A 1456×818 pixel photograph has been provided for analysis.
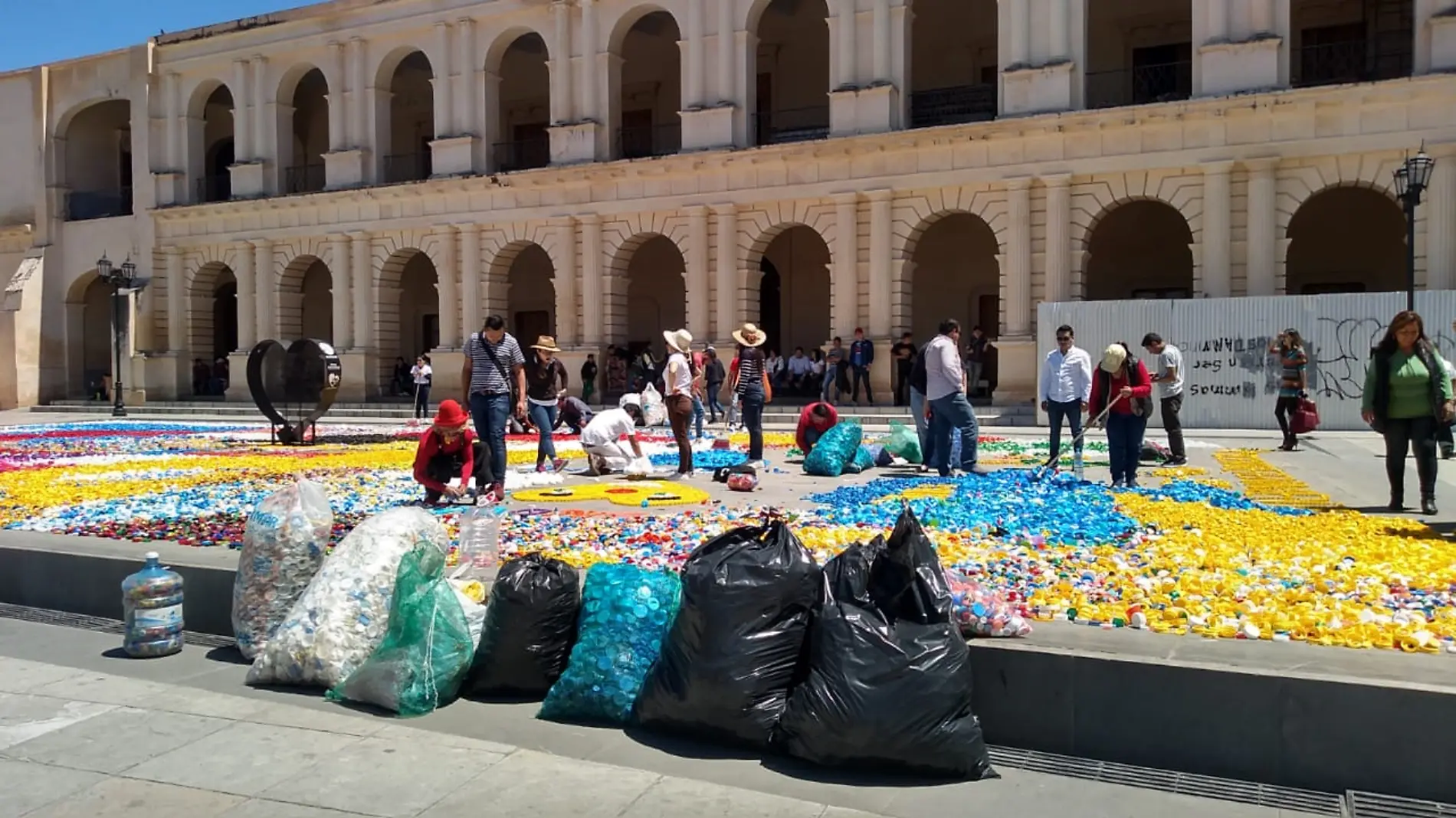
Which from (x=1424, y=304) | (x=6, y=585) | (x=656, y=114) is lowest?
(x=6, y=585)

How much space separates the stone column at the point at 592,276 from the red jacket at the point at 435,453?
21.5m

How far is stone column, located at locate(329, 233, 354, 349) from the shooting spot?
34.5 m

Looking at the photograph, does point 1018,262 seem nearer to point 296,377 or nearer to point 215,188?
point 296,377

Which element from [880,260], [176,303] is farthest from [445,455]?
[176,303]

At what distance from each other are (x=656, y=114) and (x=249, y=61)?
13592 millimetres

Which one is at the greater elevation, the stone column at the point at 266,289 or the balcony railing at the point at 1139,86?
the balcony railing at the point at 1139,86

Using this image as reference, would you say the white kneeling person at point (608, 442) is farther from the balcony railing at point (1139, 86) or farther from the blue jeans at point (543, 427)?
the balcony railing at point (1139, 86)

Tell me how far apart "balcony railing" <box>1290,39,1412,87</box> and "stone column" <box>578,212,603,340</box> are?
1758 centimetres

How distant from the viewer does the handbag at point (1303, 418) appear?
14750mm

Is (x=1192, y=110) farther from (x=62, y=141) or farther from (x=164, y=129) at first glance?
(x=62, y=141)

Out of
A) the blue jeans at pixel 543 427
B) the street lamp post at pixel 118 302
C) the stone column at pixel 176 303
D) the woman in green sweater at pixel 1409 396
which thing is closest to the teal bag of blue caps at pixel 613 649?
the woman in green sweater at pixel 1409 396

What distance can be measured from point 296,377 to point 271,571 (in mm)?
14084

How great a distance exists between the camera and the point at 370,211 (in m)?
33.8

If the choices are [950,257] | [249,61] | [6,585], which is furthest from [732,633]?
[249,61]
